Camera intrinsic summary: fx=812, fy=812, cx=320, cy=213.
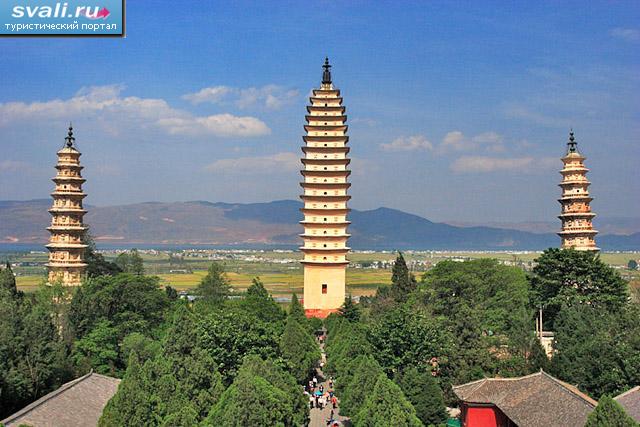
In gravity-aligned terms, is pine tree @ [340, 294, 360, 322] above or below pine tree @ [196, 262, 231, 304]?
below

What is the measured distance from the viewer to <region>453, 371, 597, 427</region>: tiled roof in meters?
25.6

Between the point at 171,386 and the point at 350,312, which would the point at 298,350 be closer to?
the point at 171,386

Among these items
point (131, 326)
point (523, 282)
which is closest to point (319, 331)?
point (523, 282)

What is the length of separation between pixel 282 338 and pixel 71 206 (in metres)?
24.1

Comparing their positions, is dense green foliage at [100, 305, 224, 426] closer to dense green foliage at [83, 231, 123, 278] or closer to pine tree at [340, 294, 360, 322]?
pine tree at [340, 294, 360, 322]

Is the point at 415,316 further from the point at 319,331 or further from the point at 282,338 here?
the point at 319,331

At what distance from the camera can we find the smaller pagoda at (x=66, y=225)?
54.7 meters

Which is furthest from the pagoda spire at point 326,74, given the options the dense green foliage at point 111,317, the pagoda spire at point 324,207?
the dense green foliage at point 111,317

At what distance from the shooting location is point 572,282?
42094 mm

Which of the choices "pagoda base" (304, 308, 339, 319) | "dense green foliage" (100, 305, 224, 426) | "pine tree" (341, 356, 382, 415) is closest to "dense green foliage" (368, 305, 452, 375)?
"pine tree" (341, 356, 382, 415)

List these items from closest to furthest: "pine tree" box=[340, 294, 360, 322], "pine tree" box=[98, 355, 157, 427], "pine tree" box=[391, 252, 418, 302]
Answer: "pine tree" box=[98, 355, 157, 427] < "pine tree" box=[340, 294, 360, 322] < "pine tree" box=[391, 252, 418, 302]

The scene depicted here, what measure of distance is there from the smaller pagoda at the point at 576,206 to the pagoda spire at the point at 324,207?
57.5ft

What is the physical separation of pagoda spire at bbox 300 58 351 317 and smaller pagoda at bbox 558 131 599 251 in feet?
57.5

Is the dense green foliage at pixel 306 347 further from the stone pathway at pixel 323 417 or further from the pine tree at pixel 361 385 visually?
the stone pathway at pixel 323 417
